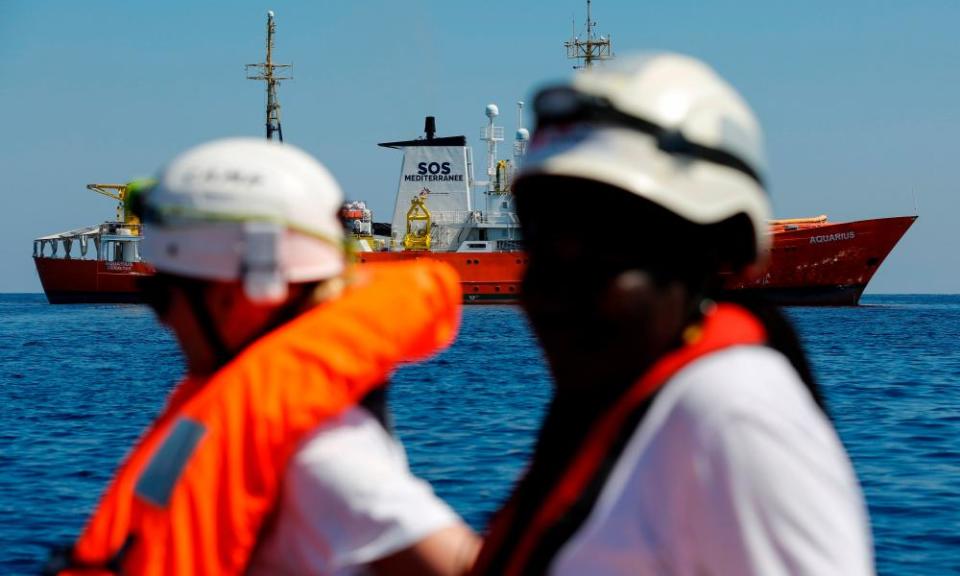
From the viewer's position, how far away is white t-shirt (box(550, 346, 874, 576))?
3.46 ft

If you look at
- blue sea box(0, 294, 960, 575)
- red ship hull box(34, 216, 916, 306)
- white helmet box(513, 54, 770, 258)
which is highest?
white helmet box(513, 54, 770, 258)

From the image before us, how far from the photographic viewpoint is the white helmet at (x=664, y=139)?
122 centimetres

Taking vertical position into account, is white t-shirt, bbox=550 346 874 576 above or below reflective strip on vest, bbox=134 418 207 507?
above

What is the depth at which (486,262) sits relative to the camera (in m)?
48.2

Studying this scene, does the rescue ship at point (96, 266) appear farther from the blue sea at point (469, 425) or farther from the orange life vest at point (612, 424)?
the orange life vest at point (612, 424)

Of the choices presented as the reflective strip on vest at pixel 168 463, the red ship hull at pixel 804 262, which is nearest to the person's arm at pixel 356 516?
the reflective strip on vest at pixel 168 463

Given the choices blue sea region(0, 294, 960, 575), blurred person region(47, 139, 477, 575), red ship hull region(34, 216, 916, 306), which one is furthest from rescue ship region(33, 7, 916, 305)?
blurred person region(47, 139, 477, 575)

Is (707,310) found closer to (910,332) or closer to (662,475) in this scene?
(662,475)

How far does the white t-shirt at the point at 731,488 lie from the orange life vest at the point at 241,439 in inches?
23.1

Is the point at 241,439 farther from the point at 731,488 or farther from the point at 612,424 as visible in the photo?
the point at 731,488

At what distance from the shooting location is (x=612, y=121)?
1.24m

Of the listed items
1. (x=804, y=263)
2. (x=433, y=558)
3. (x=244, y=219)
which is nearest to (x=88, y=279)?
(x=804, y=263)

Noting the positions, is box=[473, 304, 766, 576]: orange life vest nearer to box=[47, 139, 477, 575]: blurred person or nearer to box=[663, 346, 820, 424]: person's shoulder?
box=[663, 346, 820, 424]: person's shoulder

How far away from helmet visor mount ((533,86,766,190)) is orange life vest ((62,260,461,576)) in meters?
0.55
